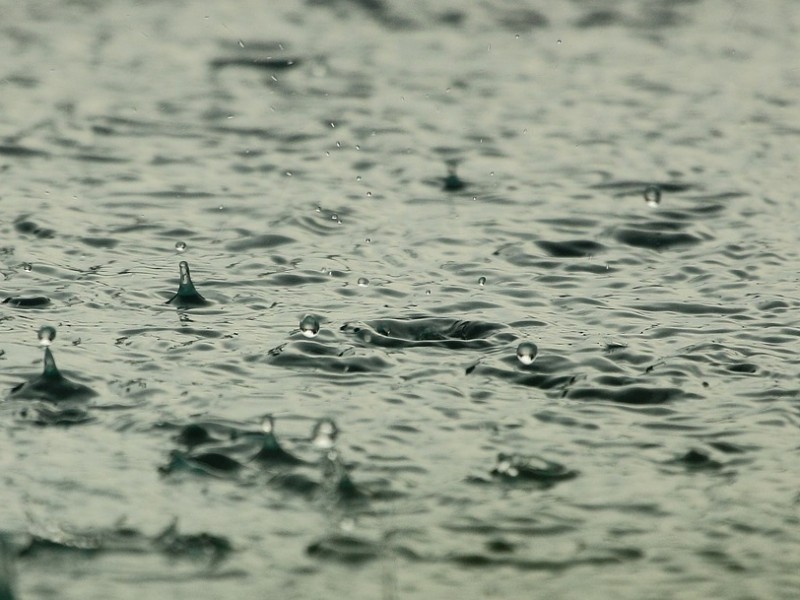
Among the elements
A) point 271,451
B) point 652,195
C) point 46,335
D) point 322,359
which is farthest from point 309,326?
point 652,195

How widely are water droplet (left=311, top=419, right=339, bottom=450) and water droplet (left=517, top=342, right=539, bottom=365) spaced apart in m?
0.88

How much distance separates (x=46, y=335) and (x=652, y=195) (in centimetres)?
330

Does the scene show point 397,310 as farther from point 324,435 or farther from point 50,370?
point 50,370

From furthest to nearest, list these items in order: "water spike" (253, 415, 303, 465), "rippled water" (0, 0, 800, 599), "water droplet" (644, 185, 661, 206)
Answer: "water droplet" (644, 185, 661, 206) → "water spike" (253, 415, 303, 465) → "rippled water" (0, 0, 800, 599)

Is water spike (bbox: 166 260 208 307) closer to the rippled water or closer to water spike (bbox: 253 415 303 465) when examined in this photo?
the rippled water

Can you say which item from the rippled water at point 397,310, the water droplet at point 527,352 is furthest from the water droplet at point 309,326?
the water droplet at point 527,352

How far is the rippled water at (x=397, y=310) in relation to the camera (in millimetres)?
3764

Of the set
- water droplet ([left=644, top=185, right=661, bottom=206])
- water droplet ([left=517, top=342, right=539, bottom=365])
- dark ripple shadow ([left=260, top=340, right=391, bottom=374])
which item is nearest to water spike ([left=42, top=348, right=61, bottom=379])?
dark ripple shadow ([left=260, top=340, right=391, bottom=374])

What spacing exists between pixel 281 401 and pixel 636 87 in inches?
197

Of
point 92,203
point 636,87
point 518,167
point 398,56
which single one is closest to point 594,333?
point 518,167

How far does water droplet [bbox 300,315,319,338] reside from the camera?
5.25m

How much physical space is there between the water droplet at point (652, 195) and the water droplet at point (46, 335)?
3.15 m

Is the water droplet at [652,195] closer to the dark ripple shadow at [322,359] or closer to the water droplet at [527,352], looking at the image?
the water droplet at [527,352]

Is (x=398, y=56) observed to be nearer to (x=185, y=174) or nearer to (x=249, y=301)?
(x=185, y=174)
